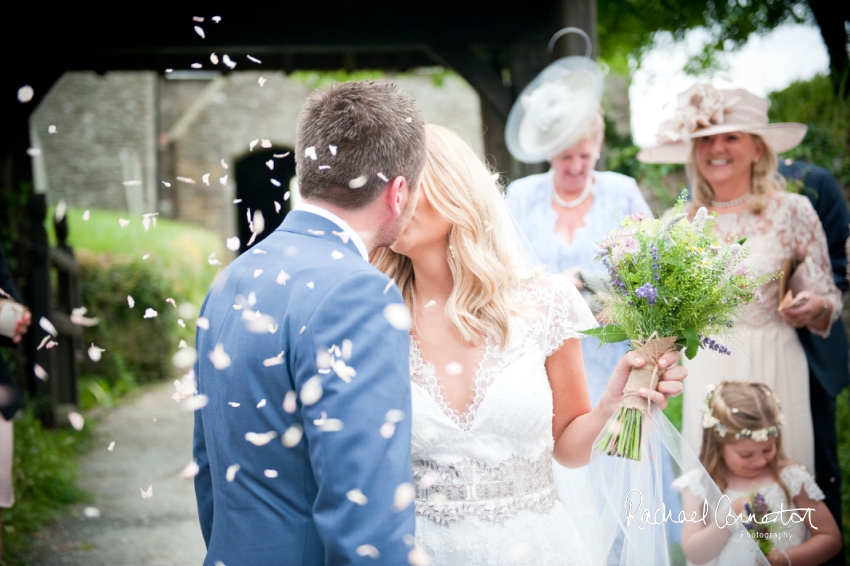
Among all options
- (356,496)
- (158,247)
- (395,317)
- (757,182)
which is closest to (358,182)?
(395,317)

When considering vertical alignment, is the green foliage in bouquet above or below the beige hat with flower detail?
below

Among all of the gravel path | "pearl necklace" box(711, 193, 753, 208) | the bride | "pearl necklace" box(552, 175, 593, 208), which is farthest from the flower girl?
the gravel path

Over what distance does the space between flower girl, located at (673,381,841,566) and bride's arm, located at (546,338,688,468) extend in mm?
932

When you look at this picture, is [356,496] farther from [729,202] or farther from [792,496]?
[729,202]

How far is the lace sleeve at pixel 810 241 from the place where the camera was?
364cm

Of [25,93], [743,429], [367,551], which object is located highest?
[25,93]

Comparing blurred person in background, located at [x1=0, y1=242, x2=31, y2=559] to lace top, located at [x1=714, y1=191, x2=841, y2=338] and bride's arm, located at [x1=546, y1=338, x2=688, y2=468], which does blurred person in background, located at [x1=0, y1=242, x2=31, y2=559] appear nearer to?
bride's arm, located at [x1=546, y1=338, x2=688, y2=468]

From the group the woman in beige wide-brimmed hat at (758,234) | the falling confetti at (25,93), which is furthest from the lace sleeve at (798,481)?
the falling confetti at (25,93)

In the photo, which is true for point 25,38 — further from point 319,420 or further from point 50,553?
point 319,420

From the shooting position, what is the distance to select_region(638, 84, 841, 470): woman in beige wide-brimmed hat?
12.0ft

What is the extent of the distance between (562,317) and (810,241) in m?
1.97

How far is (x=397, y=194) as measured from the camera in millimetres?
1745

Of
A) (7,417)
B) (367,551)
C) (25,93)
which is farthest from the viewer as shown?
(25,93)

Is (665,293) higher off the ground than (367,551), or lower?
higher
